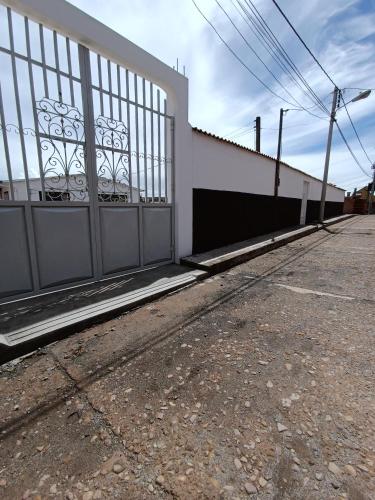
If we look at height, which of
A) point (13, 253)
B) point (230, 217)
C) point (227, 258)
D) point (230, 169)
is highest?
point (230, 169)

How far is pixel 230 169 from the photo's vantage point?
6.99 meters

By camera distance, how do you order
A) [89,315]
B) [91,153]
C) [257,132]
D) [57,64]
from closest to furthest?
[89,315] < [57,64] < [91,153] < [257,132]

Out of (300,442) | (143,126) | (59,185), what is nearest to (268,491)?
(300,442)

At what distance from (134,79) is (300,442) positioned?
537cm

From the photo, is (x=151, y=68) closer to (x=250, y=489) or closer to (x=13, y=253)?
(x=13, y=253)

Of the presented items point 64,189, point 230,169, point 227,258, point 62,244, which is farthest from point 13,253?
point 230,169

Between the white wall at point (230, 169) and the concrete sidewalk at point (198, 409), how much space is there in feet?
12.9

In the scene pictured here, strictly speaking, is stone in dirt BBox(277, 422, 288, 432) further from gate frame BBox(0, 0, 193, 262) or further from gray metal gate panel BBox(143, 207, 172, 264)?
gate frame BBox(0, 0, 193, 262)

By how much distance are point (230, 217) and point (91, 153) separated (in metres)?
4.45

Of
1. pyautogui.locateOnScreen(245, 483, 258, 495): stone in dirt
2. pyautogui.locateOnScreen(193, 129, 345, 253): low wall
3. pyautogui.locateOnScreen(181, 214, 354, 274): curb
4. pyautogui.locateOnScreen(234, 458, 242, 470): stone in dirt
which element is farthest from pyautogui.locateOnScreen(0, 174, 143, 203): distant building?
pyautogui.locateOnScreen(245, 483, 258, 495): stone in dirt

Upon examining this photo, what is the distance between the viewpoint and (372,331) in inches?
111

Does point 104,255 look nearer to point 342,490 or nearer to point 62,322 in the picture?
point 62,322

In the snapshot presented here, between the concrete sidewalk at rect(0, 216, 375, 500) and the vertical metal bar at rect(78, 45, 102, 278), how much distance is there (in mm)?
1383

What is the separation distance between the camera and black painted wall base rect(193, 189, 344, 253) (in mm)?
6078
